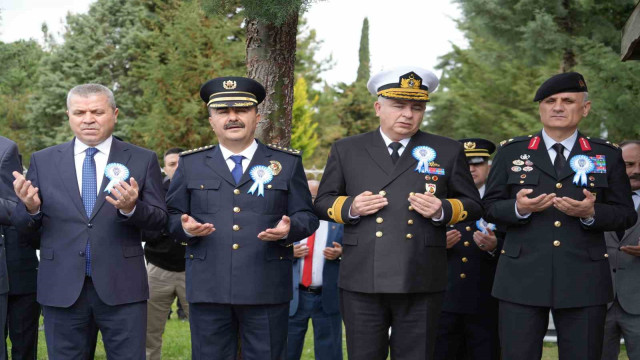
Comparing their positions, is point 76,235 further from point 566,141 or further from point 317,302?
point 566,141

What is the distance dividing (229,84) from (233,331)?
163 centimetres

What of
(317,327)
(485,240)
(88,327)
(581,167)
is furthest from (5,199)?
(581,167)

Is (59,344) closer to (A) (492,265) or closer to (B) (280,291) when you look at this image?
(B) (280,291)

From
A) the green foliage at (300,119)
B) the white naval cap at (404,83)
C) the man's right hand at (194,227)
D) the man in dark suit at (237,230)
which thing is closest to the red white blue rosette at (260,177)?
the man in dark suit at (237,230)

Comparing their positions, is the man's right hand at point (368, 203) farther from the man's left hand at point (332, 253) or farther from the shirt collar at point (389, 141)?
the man's left hand at point (332, 253)

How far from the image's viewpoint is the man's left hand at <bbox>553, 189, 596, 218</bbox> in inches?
171

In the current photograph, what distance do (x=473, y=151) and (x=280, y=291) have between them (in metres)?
2.72

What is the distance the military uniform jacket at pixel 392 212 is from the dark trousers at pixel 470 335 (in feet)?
5.33

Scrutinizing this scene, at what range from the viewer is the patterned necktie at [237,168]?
4.70m

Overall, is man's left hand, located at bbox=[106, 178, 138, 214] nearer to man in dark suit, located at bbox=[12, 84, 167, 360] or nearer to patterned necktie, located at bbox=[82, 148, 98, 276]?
man in dark suit, located at bbox=[12, 84, 167, 360]

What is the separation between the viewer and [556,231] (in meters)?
4.66

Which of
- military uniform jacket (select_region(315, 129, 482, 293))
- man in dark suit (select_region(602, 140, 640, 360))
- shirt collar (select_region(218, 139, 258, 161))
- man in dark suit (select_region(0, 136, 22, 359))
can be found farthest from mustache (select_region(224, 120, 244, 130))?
man in dark suit (select_region(602, 140, 640, 360))

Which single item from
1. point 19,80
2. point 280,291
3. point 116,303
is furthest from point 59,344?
point 19,80

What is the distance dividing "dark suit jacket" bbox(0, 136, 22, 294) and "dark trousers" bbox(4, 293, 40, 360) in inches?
55.3
